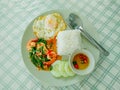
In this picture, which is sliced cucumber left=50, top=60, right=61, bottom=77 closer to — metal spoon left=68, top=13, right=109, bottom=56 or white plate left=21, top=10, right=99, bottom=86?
white plate left=21, top=10, right=99, bottom=86

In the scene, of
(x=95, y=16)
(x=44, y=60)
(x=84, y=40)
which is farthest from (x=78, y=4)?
(x=44, y=60)

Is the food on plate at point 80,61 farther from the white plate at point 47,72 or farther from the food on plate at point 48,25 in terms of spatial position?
the food on plate at point 48,25

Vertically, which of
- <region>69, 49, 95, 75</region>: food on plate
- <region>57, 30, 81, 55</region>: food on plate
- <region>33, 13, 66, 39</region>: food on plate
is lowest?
<region>69, 49, 95, 75</region>: food on plate

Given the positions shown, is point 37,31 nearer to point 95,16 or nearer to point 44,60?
point 44,60

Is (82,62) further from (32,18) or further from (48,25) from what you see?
(32,18)

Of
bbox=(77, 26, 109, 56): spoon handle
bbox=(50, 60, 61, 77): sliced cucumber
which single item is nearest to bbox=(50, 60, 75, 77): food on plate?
bbox=(50, 60, 61, 77): sliced cucumber

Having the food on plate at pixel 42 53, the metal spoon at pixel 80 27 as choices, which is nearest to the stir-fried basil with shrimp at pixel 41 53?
the food on plate at pixel 42 53

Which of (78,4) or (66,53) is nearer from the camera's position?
(66,53)
